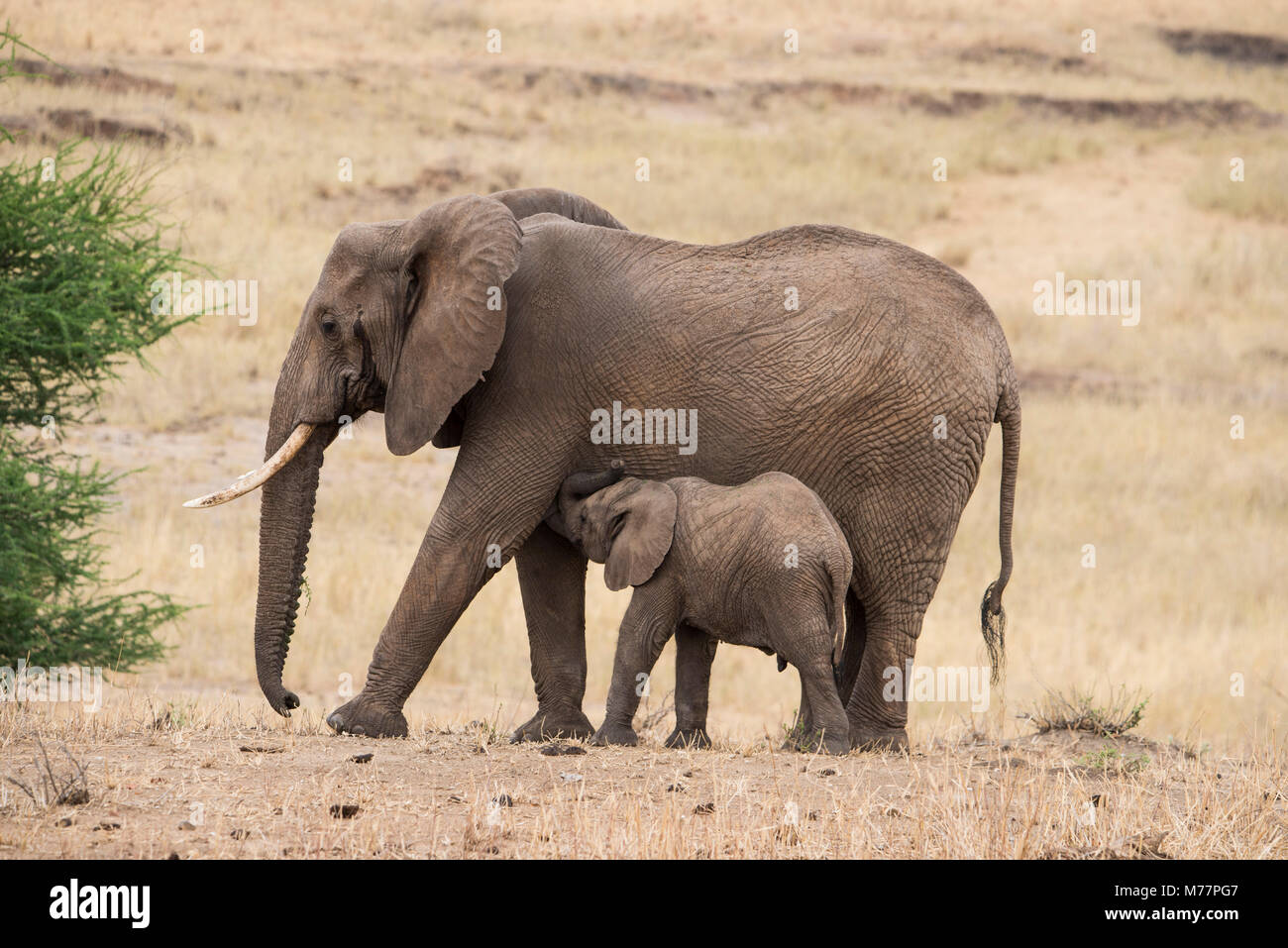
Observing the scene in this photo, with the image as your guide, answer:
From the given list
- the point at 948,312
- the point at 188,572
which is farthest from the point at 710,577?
the point at 188,572

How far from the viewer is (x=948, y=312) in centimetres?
991

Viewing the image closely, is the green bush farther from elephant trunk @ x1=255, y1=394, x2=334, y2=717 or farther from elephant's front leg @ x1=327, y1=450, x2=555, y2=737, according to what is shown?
elephant's front leg @ x1=327, y1=450, x2=555, y2=737

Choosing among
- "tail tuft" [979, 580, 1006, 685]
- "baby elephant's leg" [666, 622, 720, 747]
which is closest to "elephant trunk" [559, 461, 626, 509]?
"baby elephant's leg" [666, 622, 720, 747]

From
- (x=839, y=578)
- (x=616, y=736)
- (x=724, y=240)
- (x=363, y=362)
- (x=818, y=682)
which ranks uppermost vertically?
(x=724, y=240)

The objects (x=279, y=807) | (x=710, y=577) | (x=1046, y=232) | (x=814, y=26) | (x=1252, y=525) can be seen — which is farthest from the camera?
(x=814, y=26)

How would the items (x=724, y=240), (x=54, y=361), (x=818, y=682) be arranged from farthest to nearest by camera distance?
1. (x=724, y=240)
2. (x=54, y=361)
3. (x=818, y=682)

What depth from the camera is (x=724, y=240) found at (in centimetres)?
3809

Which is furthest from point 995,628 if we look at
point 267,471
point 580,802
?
point 267,471

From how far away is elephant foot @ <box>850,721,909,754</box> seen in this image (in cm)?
1016

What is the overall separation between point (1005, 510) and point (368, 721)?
4233 mm

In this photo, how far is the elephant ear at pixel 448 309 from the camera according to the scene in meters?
9.46

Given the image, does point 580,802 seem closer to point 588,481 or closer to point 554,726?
point 588,481

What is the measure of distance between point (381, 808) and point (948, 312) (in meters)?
4.54

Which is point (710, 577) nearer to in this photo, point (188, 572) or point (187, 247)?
point (188, 572)
